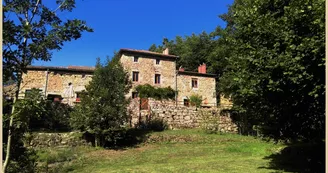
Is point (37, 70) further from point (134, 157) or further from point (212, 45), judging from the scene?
point (212, 45)

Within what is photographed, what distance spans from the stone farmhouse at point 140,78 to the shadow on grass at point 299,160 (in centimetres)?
1715

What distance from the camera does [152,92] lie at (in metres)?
31.3

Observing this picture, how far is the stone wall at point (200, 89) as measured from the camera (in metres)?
33.8

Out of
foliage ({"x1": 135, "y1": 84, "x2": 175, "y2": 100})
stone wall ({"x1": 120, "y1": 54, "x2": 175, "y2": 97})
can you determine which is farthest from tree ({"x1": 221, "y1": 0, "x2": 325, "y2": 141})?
stone wall ({"x1": 120, "y1": 54, "x2": 175, "y2": 97})

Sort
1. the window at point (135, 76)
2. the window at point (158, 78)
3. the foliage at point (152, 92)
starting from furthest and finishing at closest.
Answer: the window at point (158, 78)
the window at point (135, 76)
the foliage at point (152, 92)

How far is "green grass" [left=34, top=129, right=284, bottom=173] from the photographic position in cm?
1125

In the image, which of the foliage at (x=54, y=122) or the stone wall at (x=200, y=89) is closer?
the foliage at (x=54, y=122)

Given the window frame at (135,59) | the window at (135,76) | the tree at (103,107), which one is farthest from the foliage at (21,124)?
the window frame at (135,59)

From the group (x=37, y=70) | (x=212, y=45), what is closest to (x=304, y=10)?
(x=37, y=70)

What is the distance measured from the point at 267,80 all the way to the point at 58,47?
658 centimetres

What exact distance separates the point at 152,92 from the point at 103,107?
1326 centimetres

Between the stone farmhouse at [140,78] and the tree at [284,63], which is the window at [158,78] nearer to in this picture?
the stone farmhouse at [140,78]

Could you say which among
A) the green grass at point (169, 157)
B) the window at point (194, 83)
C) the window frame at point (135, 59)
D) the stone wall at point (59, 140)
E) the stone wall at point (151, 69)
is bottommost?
the green grass at point (169, 157)

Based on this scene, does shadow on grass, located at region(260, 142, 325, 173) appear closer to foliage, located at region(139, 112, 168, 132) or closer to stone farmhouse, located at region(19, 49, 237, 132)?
foliage, located at region(139, 112, 168, 132)
